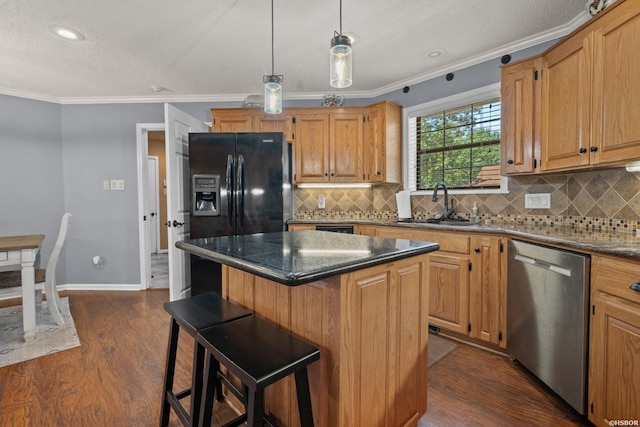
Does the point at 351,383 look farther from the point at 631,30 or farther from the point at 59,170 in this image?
the point at 59,170

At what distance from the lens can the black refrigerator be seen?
298 centimetres

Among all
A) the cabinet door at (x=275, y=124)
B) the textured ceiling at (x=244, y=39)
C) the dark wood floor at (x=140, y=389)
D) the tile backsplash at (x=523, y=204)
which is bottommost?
the dark wood floor at (x=140, y=389)

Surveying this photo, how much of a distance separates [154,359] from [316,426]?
161 cm

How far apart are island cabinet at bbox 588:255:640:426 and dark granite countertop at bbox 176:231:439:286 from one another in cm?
79

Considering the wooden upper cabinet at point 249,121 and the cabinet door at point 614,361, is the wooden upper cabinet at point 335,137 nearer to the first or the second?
the wooden upper cabinet at point 249,121

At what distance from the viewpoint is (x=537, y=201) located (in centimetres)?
251

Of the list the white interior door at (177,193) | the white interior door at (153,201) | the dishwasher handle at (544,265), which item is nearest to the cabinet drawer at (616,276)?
the dishwasher handle at (544,265)

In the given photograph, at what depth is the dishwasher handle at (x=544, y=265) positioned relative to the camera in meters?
1.61

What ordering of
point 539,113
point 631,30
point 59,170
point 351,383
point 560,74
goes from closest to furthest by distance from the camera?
point 351,383
point 631,30
point 560,74
point 539,113
point 59,170

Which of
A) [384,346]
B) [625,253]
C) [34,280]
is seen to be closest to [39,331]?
[34,280]

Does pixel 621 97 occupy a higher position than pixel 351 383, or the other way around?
pixel 621 97

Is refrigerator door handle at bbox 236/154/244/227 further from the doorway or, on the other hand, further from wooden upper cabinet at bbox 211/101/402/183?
the doorway

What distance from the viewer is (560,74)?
2.01 m

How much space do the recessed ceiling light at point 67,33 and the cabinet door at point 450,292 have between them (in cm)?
329
